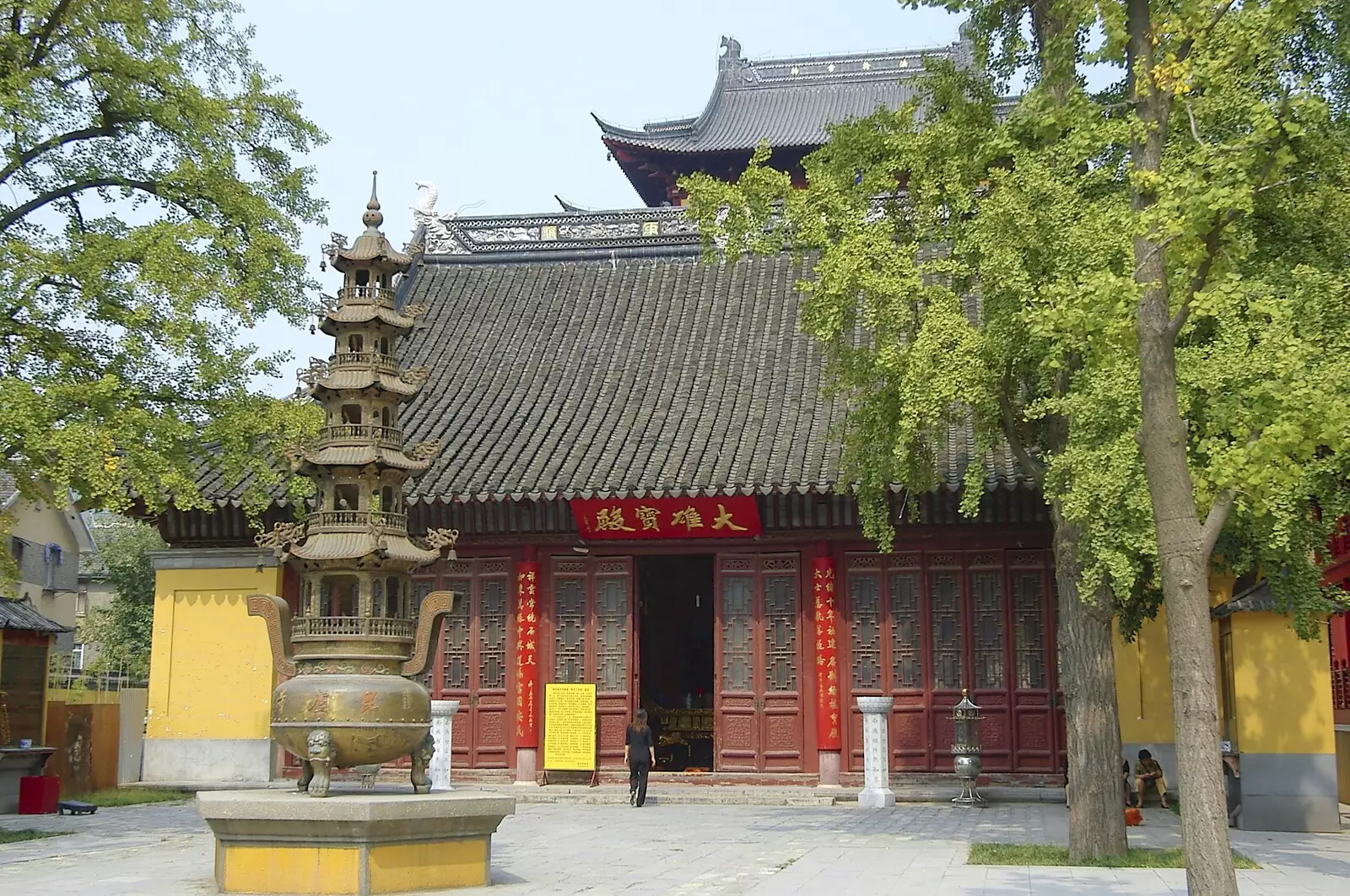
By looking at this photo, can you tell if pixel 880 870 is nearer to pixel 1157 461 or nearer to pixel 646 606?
pixel 1157 461

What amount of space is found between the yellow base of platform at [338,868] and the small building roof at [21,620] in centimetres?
855

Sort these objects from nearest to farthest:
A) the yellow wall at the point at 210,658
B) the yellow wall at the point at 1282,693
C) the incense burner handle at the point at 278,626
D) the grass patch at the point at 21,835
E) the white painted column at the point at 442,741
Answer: the incense burner handle at the point at 278,626 < the grass patch at the point at 21,835 < the yellow wall at the point at 1282,693 < the white painted column at the point at 442,741 < the yellow wall at the point at 210,658

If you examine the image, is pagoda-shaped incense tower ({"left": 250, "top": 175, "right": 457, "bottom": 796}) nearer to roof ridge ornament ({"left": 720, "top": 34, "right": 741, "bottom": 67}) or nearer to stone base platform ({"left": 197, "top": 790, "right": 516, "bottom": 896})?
stone base platform ({"left": 197, "top": 790, "right": 516, "bottom": 896})

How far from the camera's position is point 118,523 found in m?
41.1

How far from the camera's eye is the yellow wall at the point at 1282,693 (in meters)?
12.7

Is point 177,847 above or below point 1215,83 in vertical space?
below

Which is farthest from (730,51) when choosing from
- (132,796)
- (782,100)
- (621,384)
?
(132,796)

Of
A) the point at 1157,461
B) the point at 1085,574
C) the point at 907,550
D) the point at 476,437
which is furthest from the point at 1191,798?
the point at 476,437

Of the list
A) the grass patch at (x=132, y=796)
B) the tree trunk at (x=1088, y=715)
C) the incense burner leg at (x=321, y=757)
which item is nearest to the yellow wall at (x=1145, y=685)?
the tree trunk at (x=1088, y=715)

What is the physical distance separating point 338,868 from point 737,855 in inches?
137

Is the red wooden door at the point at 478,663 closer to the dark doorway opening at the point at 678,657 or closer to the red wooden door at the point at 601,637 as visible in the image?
the red wooden door at the point at 601,637

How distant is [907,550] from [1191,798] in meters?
10.3

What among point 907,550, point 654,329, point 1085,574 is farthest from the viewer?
point 654,329

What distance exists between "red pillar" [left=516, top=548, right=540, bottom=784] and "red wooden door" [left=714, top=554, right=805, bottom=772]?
231 cm
